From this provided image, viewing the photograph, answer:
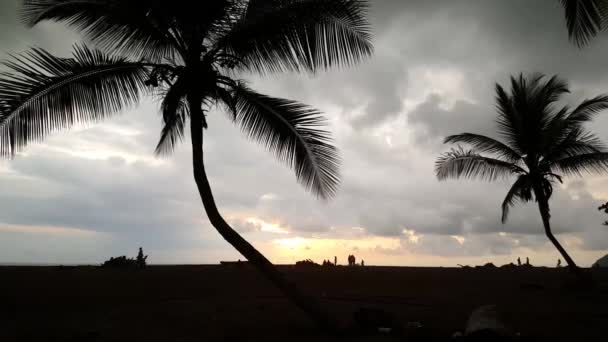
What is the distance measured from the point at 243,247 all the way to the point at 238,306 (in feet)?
9.83

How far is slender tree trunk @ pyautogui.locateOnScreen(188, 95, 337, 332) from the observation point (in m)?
6.16

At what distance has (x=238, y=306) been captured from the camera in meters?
8.55

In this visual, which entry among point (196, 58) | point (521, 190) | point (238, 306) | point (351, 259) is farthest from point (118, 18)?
point (351, 259)

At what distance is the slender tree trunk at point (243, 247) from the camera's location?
6160 mm

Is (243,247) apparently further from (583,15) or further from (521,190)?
(521,190)

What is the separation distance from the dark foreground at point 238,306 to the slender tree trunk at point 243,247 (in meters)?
0.38

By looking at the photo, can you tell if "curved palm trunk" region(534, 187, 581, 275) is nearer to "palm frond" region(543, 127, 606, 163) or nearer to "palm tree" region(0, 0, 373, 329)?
"palm frond" region(543, 127, 606, 163)

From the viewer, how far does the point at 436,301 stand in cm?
986

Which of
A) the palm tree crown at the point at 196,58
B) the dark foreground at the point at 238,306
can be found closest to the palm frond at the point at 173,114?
the palm tree crown at the point at 196,58

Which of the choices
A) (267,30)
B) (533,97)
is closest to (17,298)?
(267,30)

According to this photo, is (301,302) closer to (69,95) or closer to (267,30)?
(267,30)

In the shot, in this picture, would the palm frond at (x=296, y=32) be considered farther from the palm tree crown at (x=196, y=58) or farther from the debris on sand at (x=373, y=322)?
the debris on sand at (x=373, y=322)

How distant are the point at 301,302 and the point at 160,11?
5187mm

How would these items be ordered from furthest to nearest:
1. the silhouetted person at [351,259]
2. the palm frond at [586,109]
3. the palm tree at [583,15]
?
the silhouetted person at [351,259]
the palm frond at [586,109]
the palm tree at [583,15]
